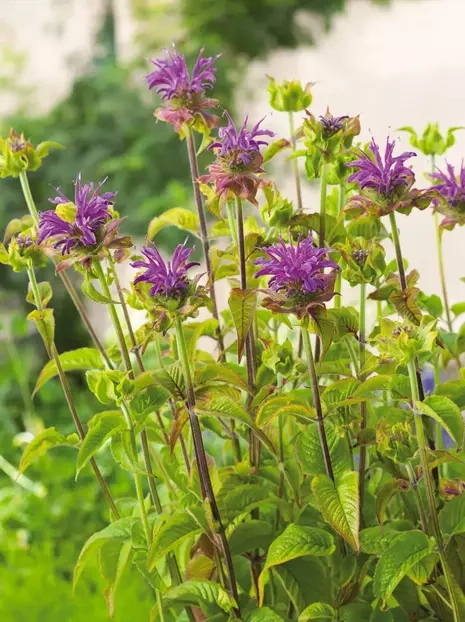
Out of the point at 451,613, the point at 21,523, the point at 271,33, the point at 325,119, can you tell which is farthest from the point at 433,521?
the point at 271,33

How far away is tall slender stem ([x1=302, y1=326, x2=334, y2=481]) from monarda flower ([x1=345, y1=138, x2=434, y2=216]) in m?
0.06

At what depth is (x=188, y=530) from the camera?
376 mm

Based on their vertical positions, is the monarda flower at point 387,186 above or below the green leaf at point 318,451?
above

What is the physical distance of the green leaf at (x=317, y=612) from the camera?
0.37 m

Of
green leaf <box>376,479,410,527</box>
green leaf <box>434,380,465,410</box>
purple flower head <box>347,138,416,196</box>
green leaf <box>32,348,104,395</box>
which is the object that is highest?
purple flower head <box>347,138,416,196</box>

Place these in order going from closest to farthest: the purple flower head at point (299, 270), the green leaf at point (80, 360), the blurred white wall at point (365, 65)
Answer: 1. the purple flower head at point (299, 270)
2. the green leaf at point (80, 360)
3. the blurred white wall at point (365, 65)

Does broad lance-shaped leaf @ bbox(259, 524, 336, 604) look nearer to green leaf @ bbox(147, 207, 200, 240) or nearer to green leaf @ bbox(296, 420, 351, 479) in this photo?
green leaf @ bbox(296, 420, 351, 479)

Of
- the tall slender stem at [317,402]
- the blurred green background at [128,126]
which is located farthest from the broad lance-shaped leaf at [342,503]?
the blurred green background at [128,126]

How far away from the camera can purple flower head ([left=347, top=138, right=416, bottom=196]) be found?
368mm

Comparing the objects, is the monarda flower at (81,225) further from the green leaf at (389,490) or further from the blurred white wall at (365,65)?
the blurred white wall at (365,65)

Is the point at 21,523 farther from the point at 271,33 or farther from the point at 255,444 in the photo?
the point at 271,33

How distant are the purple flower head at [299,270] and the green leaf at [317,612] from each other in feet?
0.46

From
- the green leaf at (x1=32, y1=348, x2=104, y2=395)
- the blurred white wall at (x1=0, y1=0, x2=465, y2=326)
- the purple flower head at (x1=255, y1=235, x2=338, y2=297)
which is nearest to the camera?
the purple flower head at (x1=255, y1=235, x2=338, y2=297)

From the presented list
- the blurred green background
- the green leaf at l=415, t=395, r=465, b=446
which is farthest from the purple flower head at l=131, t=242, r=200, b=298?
the blurred green background
